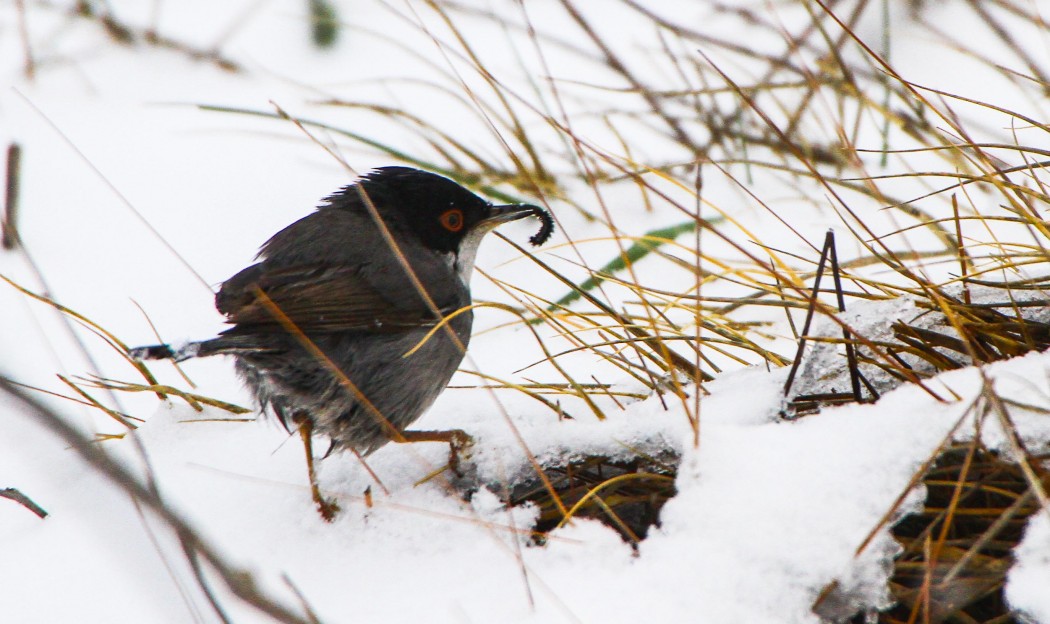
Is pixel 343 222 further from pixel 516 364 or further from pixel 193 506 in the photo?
pixel 193 506

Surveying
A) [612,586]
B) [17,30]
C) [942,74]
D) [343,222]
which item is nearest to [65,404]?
[343,222]

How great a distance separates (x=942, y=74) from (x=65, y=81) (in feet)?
16.0

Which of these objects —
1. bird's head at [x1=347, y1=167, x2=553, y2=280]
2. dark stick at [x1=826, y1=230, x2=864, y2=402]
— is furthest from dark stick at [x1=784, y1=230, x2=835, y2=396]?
bird's head at [x1=347, y1=167, x2=553, y2=280]

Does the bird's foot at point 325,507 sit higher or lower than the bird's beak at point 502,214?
lower

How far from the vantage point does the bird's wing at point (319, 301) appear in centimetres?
307

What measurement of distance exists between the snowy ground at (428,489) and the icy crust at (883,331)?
5.0 inches

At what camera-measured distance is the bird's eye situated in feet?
12.3

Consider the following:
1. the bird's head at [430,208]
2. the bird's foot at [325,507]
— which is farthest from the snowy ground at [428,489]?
the bird's head at [430,208]

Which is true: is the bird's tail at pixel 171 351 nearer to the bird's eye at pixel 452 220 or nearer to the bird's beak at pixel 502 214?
the bird's eye at pixel 452 220

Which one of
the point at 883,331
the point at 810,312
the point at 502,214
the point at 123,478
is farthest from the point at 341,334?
the point at 123,478

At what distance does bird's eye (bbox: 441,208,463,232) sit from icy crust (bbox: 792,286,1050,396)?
1.52 meters

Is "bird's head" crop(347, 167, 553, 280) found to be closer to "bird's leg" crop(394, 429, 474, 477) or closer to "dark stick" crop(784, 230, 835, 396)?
"bird's leg" crop(394, 429, 474, 477)

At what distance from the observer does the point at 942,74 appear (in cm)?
535

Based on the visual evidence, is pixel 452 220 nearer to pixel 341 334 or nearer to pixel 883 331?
pixel 341 334
